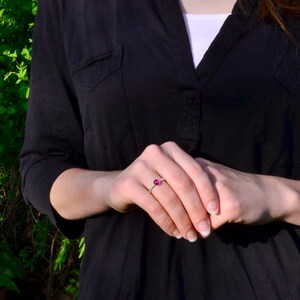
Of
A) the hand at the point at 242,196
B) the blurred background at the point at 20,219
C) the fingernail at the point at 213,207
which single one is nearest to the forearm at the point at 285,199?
the hand at the point at 242,196

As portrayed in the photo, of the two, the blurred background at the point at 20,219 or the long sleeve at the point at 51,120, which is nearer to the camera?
the long sleeve at the point at 51,120

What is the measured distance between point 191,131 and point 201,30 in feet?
0.80

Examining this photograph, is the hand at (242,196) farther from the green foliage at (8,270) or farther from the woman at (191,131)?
the green foliage at (8,270)

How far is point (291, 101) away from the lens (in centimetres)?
161

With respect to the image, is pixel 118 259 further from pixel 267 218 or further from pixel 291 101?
pixel 291 101

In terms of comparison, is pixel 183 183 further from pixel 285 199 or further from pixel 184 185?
pixel 285 199

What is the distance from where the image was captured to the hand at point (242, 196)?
4.63 ft

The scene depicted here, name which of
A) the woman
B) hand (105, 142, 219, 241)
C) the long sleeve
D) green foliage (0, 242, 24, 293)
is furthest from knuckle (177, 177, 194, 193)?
green foliage (0, 242, 24, 293)

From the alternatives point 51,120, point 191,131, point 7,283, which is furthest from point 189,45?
point 7,283

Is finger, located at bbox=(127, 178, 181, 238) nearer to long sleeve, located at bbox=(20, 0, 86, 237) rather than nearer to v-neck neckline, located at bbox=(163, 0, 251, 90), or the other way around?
v-neck neckline, located at bbox=(163, 0, 251, 90)

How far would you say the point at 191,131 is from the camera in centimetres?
159

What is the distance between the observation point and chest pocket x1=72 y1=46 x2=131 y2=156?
5.33ft

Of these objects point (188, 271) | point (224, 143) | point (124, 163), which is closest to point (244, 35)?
point (224, 143)

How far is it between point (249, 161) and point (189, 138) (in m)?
0.14
